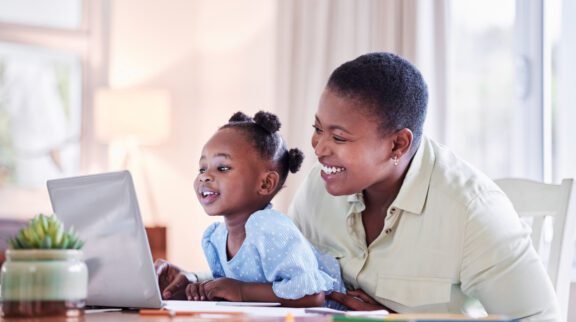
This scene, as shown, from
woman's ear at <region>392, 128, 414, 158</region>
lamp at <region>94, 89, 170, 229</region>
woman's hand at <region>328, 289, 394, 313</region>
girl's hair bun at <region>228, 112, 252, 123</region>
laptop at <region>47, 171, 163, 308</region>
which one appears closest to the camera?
laptop at <region>47, 171, 163, 308</region>

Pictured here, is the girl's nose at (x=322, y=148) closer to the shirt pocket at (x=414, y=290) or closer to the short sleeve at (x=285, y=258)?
the short sleeve at (x=285, y=258)

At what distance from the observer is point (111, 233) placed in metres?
1.50

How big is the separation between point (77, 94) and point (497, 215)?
3529 mm

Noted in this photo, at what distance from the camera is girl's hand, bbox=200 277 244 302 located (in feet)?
5.76

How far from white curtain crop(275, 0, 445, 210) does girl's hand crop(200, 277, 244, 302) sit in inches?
76.7

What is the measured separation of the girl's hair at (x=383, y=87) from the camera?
193 cm

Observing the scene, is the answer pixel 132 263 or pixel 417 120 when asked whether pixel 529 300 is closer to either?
pixel 417 120

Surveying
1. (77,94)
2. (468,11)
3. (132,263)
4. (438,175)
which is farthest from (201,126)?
(132,263)

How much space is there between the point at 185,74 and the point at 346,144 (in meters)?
3.55

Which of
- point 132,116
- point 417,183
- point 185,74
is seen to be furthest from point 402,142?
point 185,74

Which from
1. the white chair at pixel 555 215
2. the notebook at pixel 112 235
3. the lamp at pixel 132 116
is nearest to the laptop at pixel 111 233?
the notebook at pixel 112 235

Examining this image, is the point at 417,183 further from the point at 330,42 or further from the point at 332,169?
the point at 330,42

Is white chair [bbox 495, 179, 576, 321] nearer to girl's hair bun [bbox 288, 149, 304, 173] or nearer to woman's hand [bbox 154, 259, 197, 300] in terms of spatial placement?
girl's hair bun [bbox 288, 149, 304, 173]

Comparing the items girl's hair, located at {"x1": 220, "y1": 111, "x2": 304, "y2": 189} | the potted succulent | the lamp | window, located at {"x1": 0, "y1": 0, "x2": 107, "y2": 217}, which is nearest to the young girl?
girl's hair, located at {"x1": 220, "y1": 111, "x2": 304, "y2": 189}
